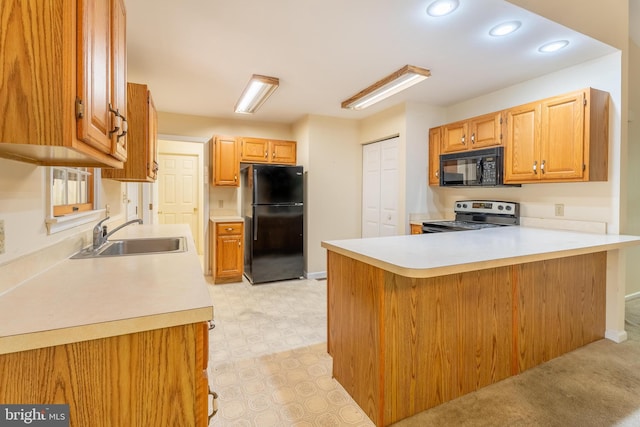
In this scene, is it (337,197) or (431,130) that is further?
(337,197)

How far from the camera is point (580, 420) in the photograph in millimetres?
1721

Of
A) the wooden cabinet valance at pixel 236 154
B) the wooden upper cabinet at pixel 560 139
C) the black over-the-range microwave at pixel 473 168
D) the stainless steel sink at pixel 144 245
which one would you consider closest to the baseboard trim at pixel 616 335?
the wooden upper cabinet at pixel 560 139

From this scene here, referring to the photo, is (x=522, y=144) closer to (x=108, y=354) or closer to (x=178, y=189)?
(x=108, y=354)

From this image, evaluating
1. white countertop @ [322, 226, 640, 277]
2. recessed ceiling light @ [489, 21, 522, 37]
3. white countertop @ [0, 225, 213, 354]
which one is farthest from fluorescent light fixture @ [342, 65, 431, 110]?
white countertop @ [0, 225, 213, 354]

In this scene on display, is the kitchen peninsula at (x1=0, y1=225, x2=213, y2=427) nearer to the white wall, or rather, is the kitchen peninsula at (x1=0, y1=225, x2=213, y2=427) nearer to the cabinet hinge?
the cabinet hinge

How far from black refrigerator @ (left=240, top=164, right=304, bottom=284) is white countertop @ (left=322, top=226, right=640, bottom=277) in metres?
2.34

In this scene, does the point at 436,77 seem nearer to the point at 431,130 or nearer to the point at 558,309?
the point at 431,130

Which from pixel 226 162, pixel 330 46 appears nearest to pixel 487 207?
pixel 330 46

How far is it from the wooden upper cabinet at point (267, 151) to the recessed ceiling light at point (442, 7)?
3.03m

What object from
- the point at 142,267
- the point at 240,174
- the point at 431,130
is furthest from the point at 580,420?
the point at 240,174

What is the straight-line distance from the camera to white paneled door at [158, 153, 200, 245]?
605 cm

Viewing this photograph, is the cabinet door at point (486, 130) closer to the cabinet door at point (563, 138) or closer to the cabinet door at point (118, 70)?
the cabinet door at point (563, 138)

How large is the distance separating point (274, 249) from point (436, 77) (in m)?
2.89

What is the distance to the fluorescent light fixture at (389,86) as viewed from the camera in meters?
2.91
